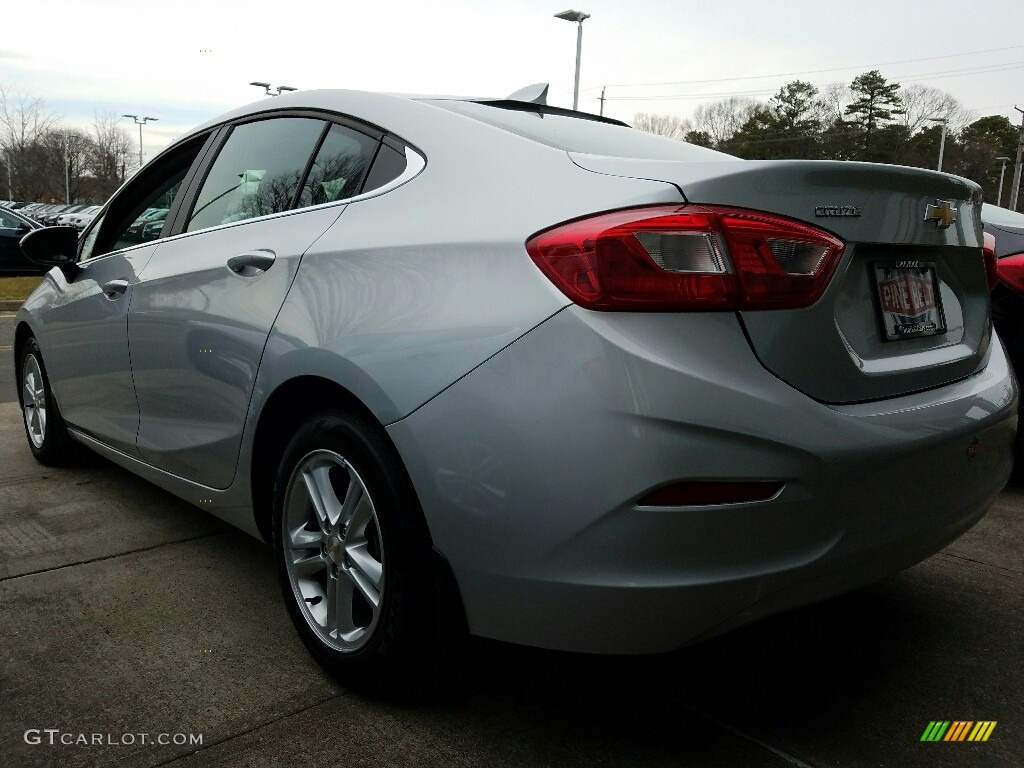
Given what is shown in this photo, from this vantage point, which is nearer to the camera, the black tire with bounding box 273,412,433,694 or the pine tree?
the black tire with bounding box 273,412,433,694

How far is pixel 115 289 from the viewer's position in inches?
131

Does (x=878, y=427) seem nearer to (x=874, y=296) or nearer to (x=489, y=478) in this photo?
(x=874, y=296)

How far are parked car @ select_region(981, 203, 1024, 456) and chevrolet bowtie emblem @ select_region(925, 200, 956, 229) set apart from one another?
6.83 ft

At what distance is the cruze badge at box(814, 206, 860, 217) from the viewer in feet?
5.97

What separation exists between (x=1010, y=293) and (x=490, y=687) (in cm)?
310

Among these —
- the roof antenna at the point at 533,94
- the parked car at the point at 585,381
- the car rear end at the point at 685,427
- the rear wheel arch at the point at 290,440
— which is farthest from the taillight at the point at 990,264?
the rear wheel arch at the point at 290,440

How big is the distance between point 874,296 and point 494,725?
1.29m

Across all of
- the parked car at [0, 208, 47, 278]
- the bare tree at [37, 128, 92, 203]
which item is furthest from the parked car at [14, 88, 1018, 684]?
the bare tree at [37, 128, 92, 203]

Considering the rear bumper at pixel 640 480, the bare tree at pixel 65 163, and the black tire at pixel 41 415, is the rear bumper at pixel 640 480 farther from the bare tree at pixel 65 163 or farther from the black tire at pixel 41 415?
the bare tree at pixel 65 163

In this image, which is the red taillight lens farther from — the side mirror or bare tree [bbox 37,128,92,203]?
bare tree [bbox 37,128,92,203]

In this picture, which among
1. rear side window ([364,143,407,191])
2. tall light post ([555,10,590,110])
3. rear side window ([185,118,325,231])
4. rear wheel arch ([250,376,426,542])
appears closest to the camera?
rear wheel arch ([250,376,426,542])

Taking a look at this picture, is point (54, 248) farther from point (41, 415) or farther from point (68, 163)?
point (68, 163)

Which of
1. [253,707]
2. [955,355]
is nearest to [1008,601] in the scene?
[955,355]

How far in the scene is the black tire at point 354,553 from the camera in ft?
6.57
